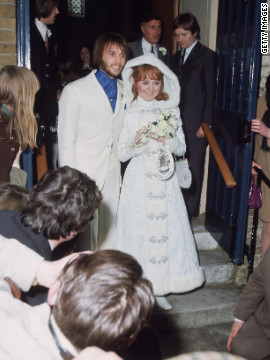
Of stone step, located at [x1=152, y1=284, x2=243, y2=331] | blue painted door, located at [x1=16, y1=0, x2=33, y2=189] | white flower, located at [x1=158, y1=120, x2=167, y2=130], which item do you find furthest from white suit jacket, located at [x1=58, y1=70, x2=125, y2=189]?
stone step, located at [x1=152, y1=284, x2=243, y2=331]

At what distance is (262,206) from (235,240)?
0.39m

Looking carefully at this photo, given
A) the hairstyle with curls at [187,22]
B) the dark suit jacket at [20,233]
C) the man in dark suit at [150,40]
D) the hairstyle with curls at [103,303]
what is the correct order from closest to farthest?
the hairstyle with curls at [103,303], the dark suit jacket at [20,233], the hairstyle with curls at [187,22], the man in dark suit at [150,40]

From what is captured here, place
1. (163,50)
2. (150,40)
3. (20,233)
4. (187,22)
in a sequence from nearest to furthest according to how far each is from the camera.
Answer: (20,233) → (187,22) → (163,50) → (150,40)

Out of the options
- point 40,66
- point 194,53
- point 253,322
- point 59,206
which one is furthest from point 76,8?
point 253,322

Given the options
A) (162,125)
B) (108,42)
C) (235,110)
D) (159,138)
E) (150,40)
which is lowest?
(159,138)

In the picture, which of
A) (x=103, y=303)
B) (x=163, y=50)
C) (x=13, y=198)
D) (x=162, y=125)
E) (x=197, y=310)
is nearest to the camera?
(x=103, y=303)

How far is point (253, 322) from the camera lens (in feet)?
7.48

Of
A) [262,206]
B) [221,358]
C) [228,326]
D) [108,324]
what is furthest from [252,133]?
[108,324]

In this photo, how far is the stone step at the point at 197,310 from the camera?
3.41 metres

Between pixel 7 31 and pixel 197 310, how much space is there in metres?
2.76

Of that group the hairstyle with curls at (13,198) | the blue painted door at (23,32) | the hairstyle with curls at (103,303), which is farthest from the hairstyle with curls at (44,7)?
the hairstyle with curls at (103,303)

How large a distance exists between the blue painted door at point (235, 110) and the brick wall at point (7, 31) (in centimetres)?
187

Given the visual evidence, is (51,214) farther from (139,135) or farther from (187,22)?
(187,22)

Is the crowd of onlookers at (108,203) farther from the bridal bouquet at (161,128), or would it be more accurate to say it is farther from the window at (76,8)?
the window at (76,8)
